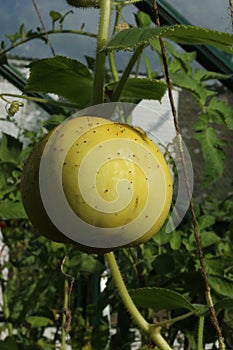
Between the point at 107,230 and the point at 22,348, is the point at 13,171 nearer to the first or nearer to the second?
the point at 22,348

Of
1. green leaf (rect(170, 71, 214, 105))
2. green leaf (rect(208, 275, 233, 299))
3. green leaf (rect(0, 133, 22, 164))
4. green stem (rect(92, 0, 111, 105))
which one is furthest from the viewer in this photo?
green leaf (rect(0, 133, 22, 164))

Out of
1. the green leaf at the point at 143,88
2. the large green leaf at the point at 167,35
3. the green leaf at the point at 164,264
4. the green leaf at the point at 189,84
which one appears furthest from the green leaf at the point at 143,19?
the large green leaf at the point at 167,35

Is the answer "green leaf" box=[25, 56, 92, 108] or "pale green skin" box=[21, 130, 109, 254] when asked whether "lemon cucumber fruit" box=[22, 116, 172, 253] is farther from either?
"green leaf" box=[25, 56, 92, 108]

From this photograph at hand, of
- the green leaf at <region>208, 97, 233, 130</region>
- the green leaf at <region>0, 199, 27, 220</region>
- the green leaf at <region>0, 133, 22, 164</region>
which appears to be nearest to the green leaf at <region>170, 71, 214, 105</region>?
the green leaf at <region>208, 97, 233, 130</region>

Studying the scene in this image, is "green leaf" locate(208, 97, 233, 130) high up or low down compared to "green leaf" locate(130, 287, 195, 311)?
up

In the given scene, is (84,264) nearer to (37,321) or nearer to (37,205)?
(37,321)
